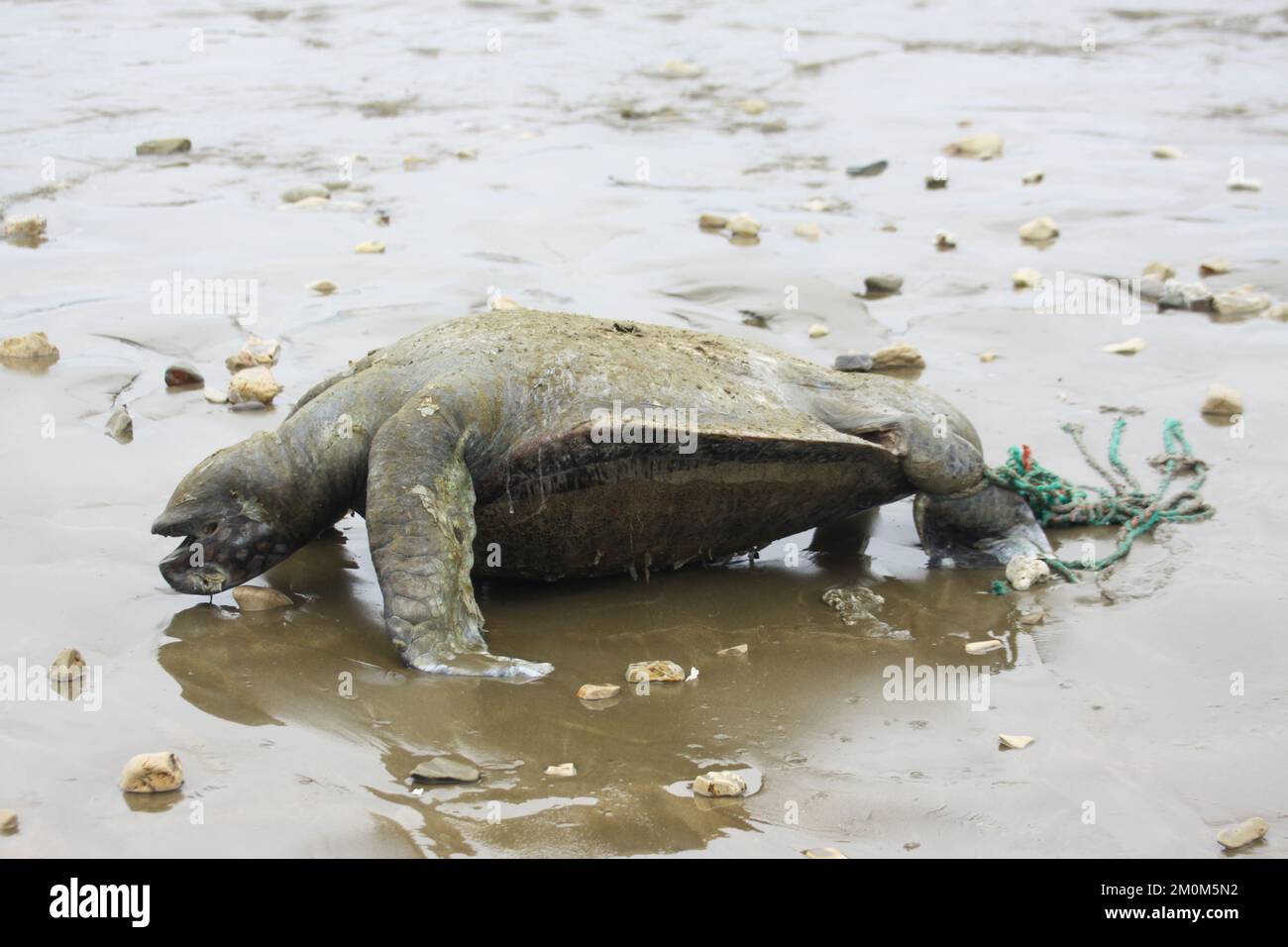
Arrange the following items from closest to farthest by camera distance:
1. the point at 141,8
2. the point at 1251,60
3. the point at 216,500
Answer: the point at 216,500, the point at 1251,60, the point at 141,8

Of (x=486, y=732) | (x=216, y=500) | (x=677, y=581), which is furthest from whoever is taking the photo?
(x=677, y=581)

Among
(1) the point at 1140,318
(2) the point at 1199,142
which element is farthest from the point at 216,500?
(2) the point at 1199,142

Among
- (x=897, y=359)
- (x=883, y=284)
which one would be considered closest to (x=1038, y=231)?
(x=883, y=284)

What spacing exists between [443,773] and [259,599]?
1236 millimetres

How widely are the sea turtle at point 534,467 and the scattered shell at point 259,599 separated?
66 mm

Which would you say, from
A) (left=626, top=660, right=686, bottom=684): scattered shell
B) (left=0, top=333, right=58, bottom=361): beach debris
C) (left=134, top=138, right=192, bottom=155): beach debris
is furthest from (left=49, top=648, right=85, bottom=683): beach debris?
(left=134, top=138, right=192, bottom=155): beach debris

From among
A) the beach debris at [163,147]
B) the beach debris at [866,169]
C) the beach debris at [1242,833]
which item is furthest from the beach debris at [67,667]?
the beach debris at [866,169]

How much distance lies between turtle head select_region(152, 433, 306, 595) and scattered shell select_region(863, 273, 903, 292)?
403 centimetres

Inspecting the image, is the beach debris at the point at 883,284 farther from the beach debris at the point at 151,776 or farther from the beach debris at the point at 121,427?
the beach debris at the point at 151,776

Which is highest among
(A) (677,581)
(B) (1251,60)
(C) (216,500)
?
(B) (1251,60)

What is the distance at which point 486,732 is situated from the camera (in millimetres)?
3592

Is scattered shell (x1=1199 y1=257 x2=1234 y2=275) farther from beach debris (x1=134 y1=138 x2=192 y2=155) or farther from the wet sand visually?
beach debris (x1=134 y1=138 x2=192 y2=155)
